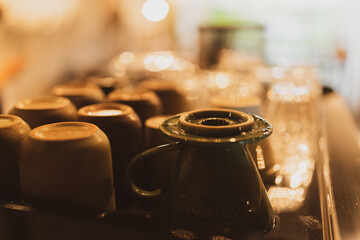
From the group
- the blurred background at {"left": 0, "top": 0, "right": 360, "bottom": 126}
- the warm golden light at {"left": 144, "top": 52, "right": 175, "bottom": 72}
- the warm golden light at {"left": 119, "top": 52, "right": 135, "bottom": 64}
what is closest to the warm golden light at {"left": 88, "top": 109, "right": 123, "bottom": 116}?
the blurred background at {"left": 0, "top": 0, "right": 360, "bottom": 126}

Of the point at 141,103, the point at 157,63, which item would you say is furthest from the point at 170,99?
the point at 157,63

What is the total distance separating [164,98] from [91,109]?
11.8 inches

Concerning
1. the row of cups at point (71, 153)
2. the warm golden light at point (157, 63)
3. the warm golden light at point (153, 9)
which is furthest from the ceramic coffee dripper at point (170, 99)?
the warm golden light at point (153, 9)

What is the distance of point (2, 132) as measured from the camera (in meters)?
0.48

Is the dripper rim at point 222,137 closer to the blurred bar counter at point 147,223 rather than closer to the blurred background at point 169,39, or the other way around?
Answer: the blurred bar counter at point 147,223

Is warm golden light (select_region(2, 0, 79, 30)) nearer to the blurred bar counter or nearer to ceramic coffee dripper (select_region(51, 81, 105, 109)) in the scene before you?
ceramic coffee dripper (select_region(51, 81, 105, 109))

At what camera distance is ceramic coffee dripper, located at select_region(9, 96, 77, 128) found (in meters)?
0.58

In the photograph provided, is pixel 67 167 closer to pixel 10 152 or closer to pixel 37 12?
pixel 10 152

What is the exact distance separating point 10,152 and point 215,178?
29 cm

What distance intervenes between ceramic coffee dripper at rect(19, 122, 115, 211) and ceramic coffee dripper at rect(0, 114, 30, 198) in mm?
43

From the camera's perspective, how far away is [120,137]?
1.76ft

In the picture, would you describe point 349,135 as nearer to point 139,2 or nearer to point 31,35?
point 31,35

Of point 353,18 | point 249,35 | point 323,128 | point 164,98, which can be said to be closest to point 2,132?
point 164,98

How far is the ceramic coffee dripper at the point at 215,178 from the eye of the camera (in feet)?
1.37
